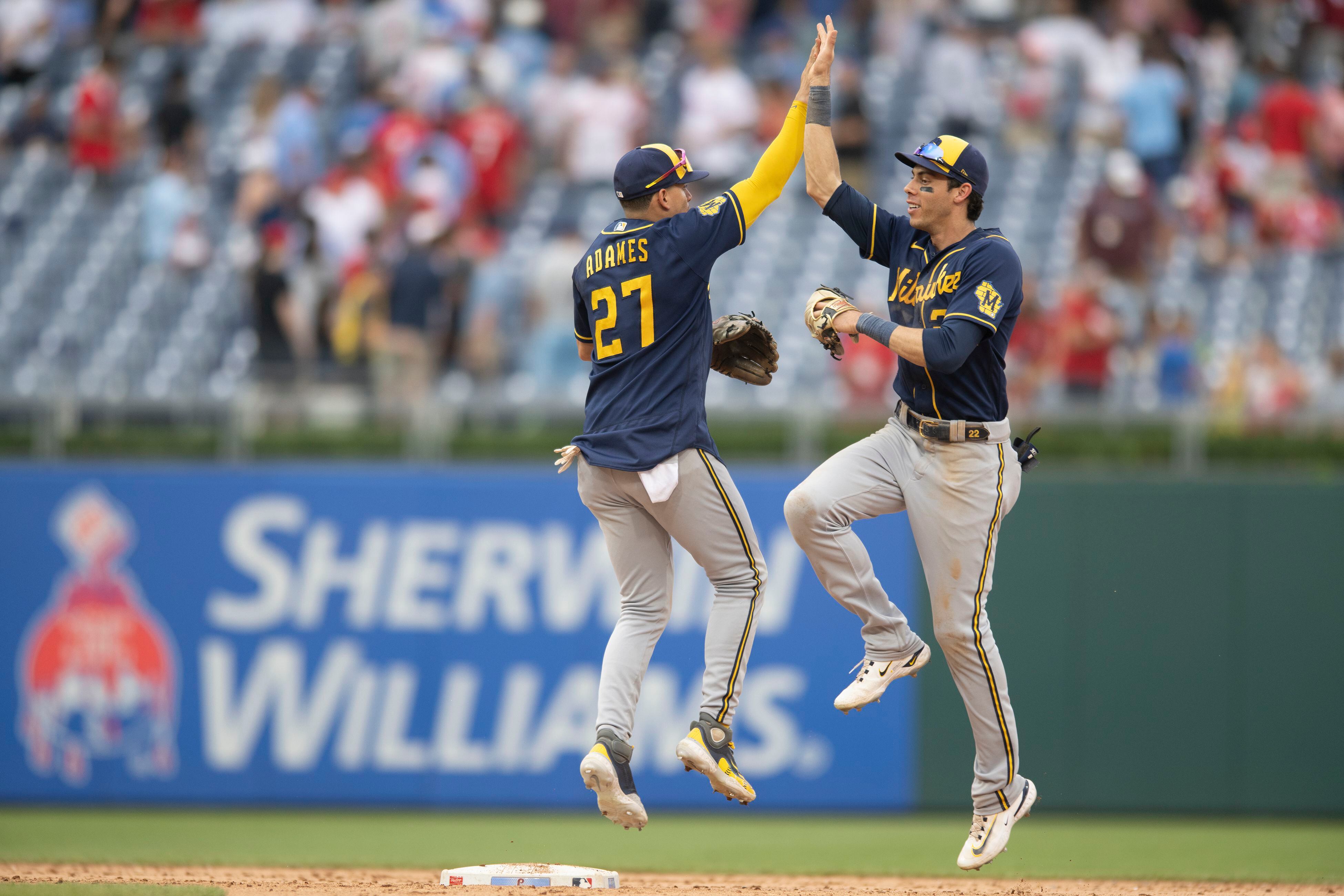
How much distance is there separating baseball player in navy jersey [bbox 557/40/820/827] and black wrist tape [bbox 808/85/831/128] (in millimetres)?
48

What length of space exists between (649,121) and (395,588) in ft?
18.0

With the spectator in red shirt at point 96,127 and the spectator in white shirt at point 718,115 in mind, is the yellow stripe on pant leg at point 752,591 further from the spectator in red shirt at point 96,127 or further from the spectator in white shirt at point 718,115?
the spectator in red shirt at point 96,127

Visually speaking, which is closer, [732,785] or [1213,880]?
[732,785]

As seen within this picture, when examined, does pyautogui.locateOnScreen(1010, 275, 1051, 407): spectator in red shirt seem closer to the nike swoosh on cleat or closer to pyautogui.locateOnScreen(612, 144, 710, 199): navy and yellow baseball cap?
the nike swoosh on cleat

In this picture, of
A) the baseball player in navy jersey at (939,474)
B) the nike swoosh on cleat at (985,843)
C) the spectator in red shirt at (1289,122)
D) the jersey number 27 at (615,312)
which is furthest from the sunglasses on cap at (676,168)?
the spectator in red shirt at (1289,122)

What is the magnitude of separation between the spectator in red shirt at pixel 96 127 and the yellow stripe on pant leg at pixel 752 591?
30.9 feet

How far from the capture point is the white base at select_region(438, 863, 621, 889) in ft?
19.7

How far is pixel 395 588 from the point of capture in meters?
9.88

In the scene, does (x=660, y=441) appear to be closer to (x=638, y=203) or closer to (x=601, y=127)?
(x=638, y=203)

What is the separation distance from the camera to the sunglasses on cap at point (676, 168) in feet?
19.1

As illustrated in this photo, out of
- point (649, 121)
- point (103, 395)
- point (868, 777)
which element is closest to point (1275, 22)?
point (649, 121)

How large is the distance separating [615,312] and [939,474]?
1362mm

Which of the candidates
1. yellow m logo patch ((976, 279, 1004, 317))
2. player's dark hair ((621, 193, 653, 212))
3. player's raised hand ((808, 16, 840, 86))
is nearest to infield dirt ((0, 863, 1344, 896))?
yellow m logo patch ((976, 279, 1004, 317))

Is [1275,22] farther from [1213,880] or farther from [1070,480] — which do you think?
[1213,880]
